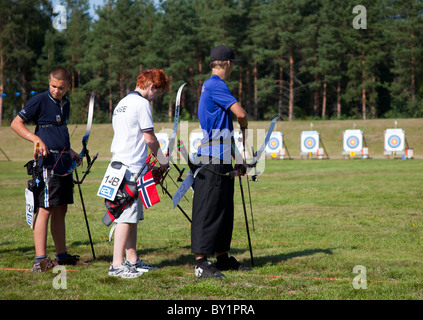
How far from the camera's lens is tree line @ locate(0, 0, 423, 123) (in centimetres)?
5378

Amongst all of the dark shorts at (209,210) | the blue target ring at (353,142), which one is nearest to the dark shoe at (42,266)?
the dark shorts at (209,210)

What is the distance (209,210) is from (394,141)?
29.0 m

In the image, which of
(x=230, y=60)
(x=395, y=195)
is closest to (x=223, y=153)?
(x=230, y=60)

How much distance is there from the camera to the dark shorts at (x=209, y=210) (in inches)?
201

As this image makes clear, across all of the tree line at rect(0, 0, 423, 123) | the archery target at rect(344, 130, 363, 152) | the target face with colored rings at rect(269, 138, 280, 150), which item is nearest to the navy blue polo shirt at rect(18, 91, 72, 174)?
the target face with colored rings at rect(269, 138, 280, 150)

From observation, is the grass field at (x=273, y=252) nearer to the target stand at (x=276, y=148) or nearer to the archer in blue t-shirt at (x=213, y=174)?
the archer in blue t-shirt at (x=213, y=174)

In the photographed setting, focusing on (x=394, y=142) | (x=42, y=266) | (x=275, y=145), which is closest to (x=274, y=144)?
(x=275, y=145)

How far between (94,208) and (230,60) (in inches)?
249

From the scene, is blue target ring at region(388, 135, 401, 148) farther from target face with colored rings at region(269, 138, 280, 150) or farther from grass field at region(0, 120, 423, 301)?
grass field at region(0, 120, 423, 301)

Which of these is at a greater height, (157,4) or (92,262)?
(157,4)

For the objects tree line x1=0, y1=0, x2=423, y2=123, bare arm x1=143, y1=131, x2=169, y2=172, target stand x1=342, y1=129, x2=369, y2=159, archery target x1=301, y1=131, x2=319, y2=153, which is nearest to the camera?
bare arm x1=143, y1=131, x2=169, y2=172

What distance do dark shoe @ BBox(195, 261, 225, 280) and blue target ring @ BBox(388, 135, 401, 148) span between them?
2910 centimetres

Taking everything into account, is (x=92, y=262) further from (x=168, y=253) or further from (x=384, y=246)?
(x=384, y=246)
